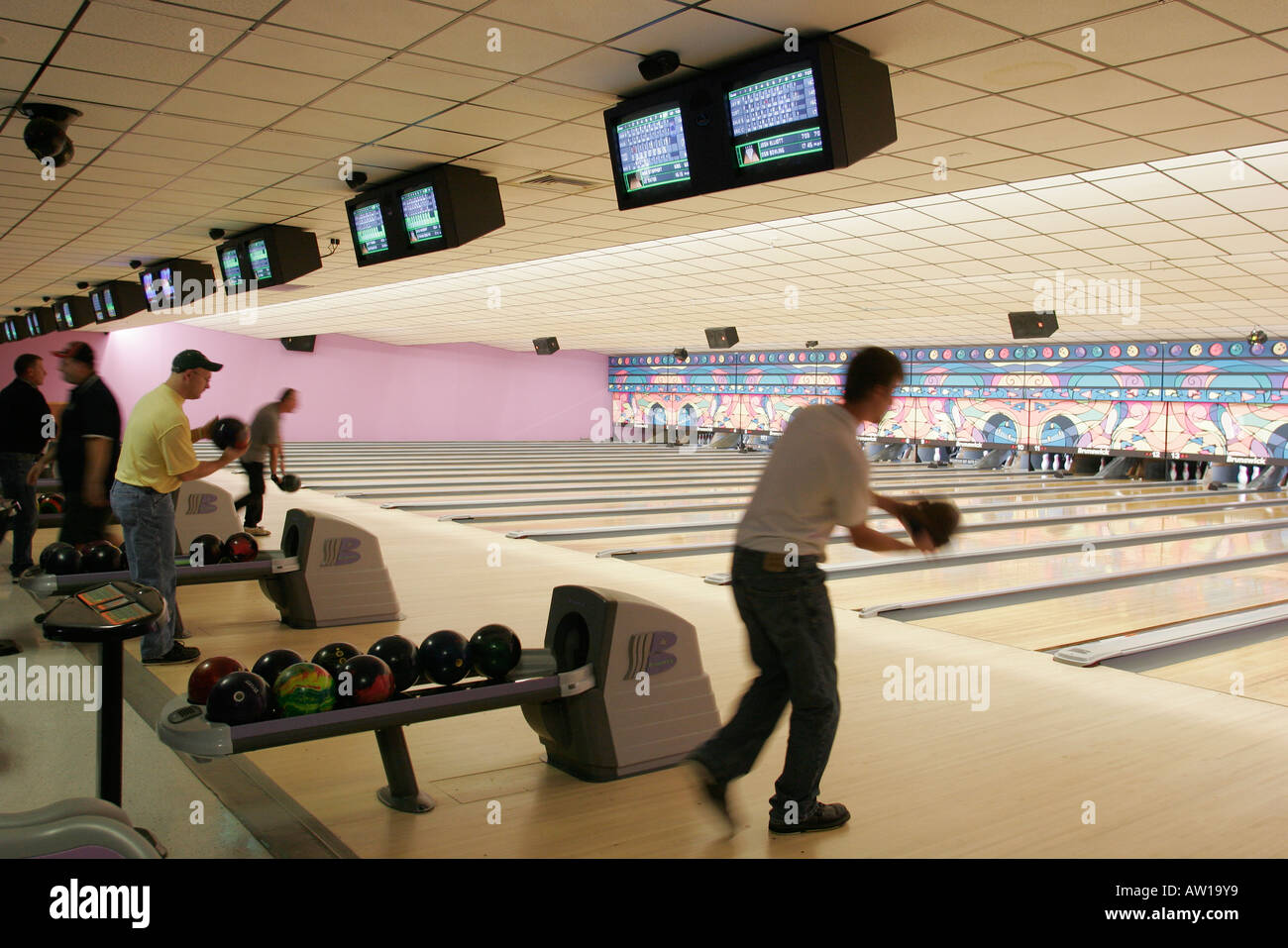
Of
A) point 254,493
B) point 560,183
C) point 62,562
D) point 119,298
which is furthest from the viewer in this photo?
point 119,298

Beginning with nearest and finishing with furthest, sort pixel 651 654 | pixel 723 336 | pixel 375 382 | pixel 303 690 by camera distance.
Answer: pixel 303 690
pixel 651 654
pixel 723 336
pixel 375 382

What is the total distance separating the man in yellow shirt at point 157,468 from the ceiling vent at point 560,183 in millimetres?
2402

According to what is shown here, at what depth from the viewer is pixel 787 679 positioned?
2.47 meters

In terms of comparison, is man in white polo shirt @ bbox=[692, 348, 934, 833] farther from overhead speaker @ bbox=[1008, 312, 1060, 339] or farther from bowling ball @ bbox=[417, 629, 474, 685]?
overhead speaker @ bbox=[1008, 312, 1060, 339]

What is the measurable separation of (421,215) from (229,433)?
1815mm

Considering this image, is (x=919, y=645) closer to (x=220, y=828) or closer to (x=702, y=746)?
(x=702, y=746)

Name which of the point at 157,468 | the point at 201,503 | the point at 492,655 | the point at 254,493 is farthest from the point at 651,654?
the point at 254,493

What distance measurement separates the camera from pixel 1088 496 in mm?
12172

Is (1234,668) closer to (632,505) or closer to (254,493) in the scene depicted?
(254,493)

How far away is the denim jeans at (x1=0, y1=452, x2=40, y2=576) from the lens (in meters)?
5.25

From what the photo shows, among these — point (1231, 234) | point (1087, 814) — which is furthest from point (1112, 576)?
point (1087, 814)

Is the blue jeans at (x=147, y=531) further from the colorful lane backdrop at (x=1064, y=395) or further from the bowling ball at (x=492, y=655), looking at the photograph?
the colorful lane backdrop at (x=1064, y=395)

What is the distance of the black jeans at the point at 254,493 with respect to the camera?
740 centimetres

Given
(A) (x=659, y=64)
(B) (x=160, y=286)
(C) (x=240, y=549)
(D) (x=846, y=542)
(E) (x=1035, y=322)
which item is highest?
(B) (x=160, y=286)
